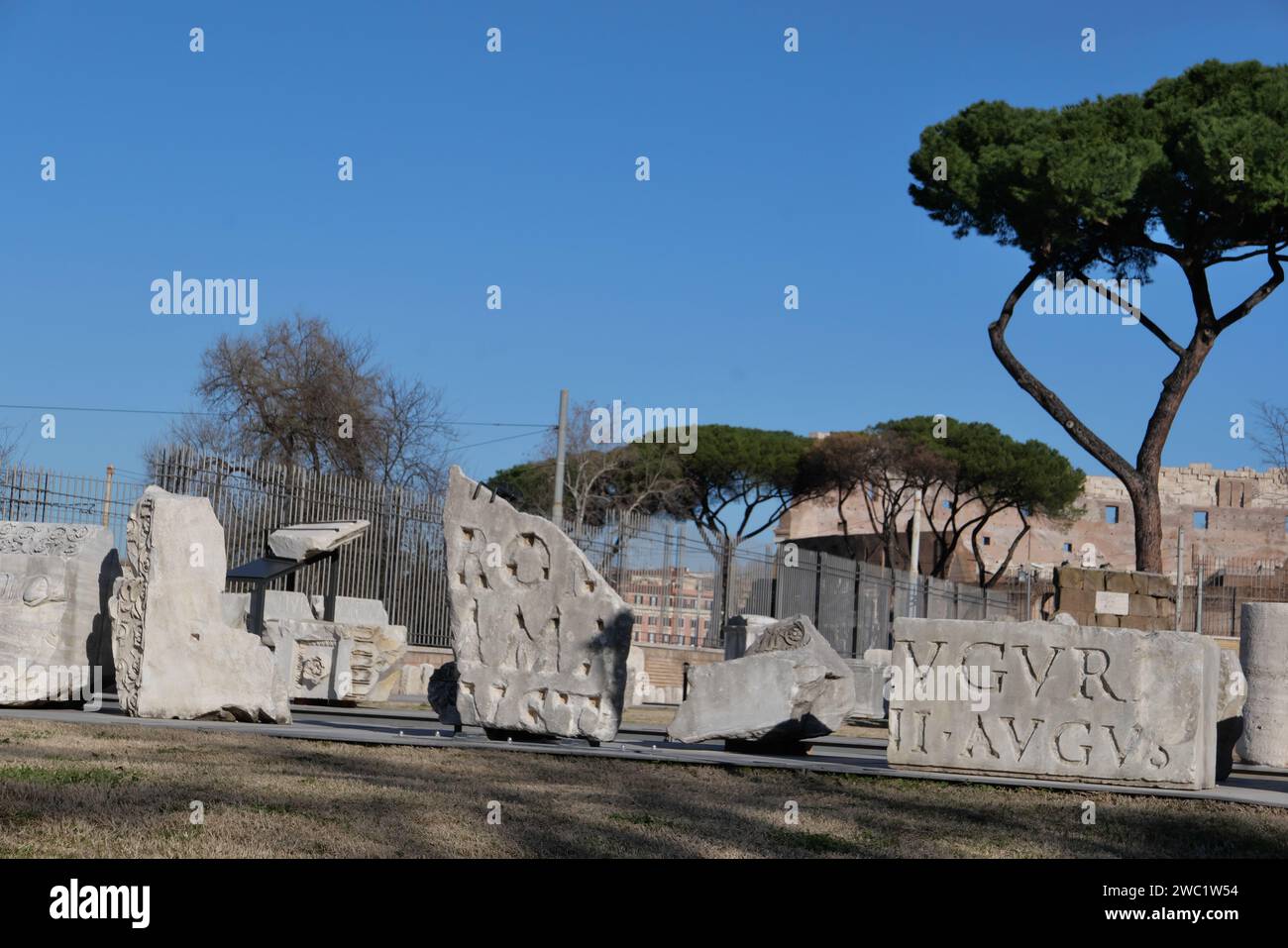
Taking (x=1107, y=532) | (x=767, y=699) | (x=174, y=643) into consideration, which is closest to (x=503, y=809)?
(x=767, y=699)

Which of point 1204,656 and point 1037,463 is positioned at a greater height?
point 1037,463

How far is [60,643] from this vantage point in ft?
34.0

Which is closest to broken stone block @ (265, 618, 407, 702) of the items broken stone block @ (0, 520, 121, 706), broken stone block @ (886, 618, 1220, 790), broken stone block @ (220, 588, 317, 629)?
broken stone block @ (220, 588, 317, 629)

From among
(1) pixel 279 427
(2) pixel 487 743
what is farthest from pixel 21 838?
(1) pixel 279 427

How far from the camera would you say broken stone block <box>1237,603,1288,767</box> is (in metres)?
11.2

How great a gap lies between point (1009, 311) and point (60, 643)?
13.7 metres

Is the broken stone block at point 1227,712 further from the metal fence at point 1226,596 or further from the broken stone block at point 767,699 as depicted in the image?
the metal fence at point 1226,596

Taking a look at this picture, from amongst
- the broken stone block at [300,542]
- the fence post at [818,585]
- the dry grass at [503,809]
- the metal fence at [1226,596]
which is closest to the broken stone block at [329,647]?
the broken stone block at [300,542]

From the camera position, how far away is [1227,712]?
355 inches

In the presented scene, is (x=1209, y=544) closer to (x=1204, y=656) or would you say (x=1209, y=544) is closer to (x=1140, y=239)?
(x=1140, y=239)

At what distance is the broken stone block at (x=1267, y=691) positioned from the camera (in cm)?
1116

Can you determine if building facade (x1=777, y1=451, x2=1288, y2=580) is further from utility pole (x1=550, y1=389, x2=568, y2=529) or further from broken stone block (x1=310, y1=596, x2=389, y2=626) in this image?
broken stone block (x1=310, y1=596, x2=389, y2=626)

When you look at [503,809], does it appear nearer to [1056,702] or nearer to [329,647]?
[1056,702]
